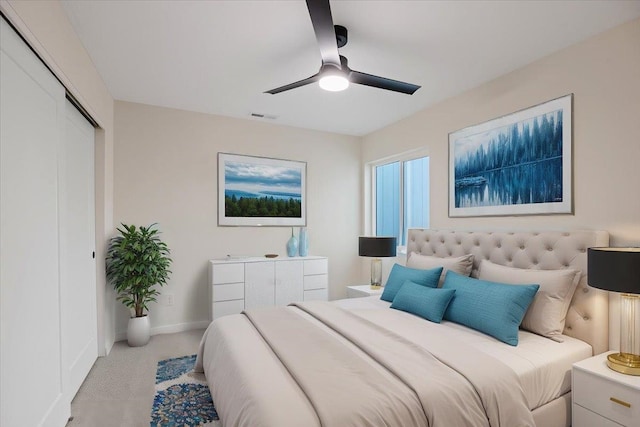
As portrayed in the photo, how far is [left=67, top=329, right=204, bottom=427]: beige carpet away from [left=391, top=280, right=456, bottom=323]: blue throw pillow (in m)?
1.97

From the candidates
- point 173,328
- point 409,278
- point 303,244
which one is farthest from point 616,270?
point 173,328

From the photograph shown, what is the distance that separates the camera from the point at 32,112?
170 centimetres

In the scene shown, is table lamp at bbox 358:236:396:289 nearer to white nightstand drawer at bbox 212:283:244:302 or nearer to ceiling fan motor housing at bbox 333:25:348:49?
white nightstand drawer at bbox 212:283:244:302

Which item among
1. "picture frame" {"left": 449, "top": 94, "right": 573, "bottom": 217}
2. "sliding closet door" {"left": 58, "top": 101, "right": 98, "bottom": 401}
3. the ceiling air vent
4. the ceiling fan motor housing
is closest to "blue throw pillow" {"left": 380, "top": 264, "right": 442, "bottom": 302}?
"picture frame" {"left": 449, "top": 94, "right": 573, "bottom": 217}

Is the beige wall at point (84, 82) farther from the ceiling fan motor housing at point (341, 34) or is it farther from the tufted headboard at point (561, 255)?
the tufted headboard at point (561, 255)

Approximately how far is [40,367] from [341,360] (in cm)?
158

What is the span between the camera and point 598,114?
2.32 meters

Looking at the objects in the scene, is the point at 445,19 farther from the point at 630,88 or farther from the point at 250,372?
the point at 250,372

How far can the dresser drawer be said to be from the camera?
64.8 inches

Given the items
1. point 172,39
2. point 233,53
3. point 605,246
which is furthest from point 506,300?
point 172,39

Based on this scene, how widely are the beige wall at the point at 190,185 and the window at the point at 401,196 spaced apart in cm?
84

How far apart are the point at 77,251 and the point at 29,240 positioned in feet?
3.48

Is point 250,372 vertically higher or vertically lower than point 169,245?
lower

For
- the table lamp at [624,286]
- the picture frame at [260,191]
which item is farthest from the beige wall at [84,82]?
the table lamp at [624,286]
